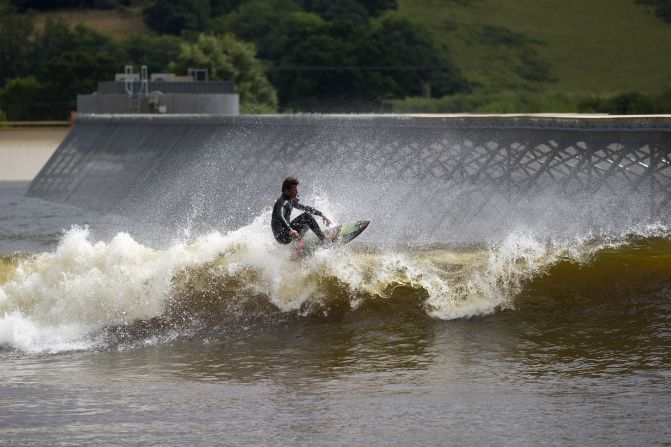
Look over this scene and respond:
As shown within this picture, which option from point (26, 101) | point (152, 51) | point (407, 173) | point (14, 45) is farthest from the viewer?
point (152, 51)

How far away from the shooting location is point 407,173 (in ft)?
159

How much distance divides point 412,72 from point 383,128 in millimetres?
114635

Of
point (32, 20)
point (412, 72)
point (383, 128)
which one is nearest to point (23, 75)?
point (32, 20)

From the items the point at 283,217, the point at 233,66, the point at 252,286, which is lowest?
the point at 252,286

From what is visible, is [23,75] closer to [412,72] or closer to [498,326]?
[412,72]

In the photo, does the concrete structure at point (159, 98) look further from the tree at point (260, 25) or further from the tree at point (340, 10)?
the tree at point (340, 10)

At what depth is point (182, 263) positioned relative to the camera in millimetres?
23844

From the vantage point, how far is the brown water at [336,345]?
15117mm

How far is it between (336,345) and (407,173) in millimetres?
28976

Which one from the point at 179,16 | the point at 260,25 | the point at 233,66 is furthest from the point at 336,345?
the point at 179,16

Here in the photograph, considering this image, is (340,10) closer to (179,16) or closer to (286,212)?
(179,16)

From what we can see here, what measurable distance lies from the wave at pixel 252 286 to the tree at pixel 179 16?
16934 cm

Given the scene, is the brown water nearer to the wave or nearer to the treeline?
the wave

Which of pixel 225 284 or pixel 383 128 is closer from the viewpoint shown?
pixel 225 284
